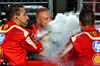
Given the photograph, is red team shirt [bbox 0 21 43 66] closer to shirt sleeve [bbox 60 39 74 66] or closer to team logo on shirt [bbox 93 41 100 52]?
shirt sleeve [bbox 60 39 74 66]

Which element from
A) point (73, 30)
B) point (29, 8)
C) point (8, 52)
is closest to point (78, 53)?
point (73, 30)

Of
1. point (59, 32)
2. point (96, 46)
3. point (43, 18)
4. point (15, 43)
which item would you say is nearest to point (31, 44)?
point (15, 43)

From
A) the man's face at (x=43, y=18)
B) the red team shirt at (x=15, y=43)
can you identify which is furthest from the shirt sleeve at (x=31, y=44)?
the man's face at (x=43, y=18)

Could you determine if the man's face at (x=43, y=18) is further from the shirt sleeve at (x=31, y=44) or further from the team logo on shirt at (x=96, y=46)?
A: the team logo on shirt at (x=96, y=46)

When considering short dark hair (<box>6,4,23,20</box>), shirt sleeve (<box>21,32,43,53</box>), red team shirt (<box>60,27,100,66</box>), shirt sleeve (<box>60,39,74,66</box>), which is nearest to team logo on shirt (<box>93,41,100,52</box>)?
red team shirt (<box>60,27,100,66</box>)

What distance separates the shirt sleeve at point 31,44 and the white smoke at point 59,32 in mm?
77

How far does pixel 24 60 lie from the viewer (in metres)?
1.42

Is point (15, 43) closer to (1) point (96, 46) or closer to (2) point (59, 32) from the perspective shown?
(2) point (59, 32)

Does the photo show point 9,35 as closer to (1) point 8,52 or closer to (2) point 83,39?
(1) point 8,52

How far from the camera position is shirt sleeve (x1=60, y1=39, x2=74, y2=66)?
138 cm

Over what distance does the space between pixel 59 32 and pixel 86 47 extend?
247 mm

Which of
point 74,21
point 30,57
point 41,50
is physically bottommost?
point 30,57

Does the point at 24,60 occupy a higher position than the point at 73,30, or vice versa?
the point at 73,30

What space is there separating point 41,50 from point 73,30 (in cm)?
34
